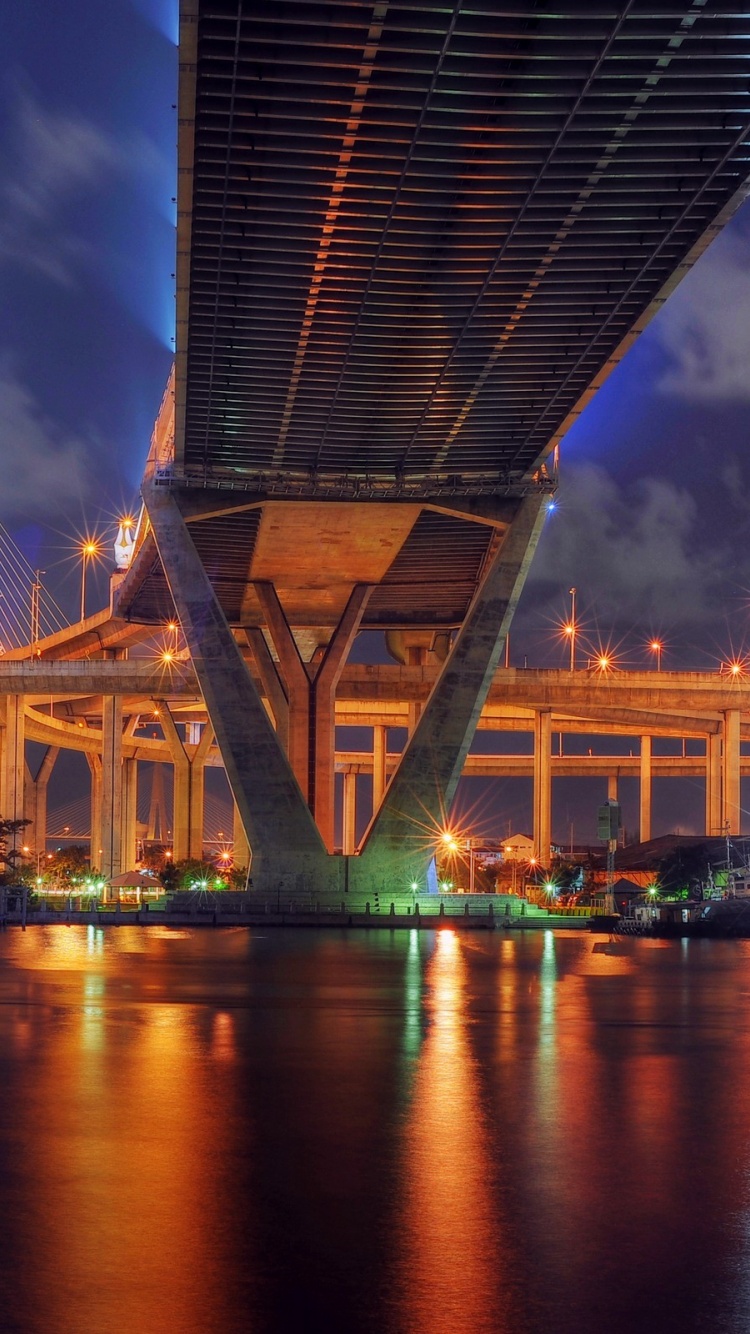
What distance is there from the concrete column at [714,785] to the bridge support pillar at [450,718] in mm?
50914

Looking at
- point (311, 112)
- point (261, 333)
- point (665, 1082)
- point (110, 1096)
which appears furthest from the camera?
point (261, 333)

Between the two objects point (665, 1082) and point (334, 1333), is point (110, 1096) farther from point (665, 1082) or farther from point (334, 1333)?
point (334, 1333)

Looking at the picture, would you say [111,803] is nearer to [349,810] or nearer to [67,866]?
[67,866]

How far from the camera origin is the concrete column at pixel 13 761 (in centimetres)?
9369

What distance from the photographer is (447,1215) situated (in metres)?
8.91

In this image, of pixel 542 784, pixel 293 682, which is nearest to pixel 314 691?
pixel 293 682

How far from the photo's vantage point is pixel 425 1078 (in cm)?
1396

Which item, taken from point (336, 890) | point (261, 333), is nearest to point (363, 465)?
point (261, 333)

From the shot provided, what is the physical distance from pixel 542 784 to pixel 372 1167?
307 ft

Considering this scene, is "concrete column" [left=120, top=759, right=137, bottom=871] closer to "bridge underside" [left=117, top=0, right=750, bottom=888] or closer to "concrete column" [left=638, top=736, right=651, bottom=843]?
"concrete column" [left=638, top=736, right=651, bottom=843]

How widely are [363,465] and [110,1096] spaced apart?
39.2 m

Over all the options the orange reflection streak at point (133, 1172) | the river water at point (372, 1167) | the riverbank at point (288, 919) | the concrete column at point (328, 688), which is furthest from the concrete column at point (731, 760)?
the orange reflection streak at point (133, 1172)

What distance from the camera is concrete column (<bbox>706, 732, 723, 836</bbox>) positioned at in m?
102

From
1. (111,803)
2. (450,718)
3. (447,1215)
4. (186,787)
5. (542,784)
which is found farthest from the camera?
(542,784)
